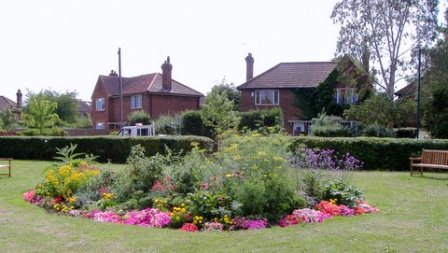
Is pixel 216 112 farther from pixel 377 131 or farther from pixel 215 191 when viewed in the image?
pixel 215 191

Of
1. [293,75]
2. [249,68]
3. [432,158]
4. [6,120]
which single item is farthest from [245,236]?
[6,120]

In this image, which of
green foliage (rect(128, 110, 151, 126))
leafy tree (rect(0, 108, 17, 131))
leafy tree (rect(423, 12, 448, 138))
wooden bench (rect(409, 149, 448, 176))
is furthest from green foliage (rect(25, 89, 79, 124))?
wooden bench (rect(409, 149, 448, 176))

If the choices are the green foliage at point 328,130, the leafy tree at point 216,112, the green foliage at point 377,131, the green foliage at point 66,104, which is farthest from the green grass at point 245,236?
the green foliage at point 66,104

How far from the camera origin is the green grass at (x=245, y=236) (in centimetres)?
694

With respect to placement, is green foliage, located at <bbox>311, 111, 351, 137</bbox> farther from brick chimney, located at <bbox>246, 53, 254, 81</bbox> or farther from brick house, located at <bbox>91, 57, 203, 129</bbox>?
brick house, located at <bbox>91, 57, 203, 129</bbox>

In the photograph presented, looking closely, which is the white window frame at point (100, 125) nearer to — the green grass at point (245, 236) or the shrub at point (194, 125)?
the shrub at point (194, 125)

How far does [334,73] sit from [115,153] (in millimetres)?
24031

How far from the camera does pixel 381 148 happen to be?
808 inches

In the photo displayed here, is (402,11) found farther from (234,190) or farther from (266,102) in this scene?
(234,190)

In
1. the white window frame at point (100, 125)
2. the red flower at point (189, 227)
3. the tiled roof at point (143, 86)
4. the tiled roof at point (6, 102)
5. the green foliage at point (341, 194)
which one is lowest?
the red flower at point (189, 227)

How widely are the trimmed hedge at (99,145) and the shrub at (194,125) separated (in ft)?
41.4

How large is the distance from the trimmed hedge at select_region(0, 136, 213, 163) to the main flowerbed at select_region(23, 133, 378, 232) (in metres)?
11.3

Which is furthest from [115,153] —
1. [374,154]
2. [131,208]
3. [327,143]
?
[131,208]

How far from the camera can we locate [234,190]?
918 cm
